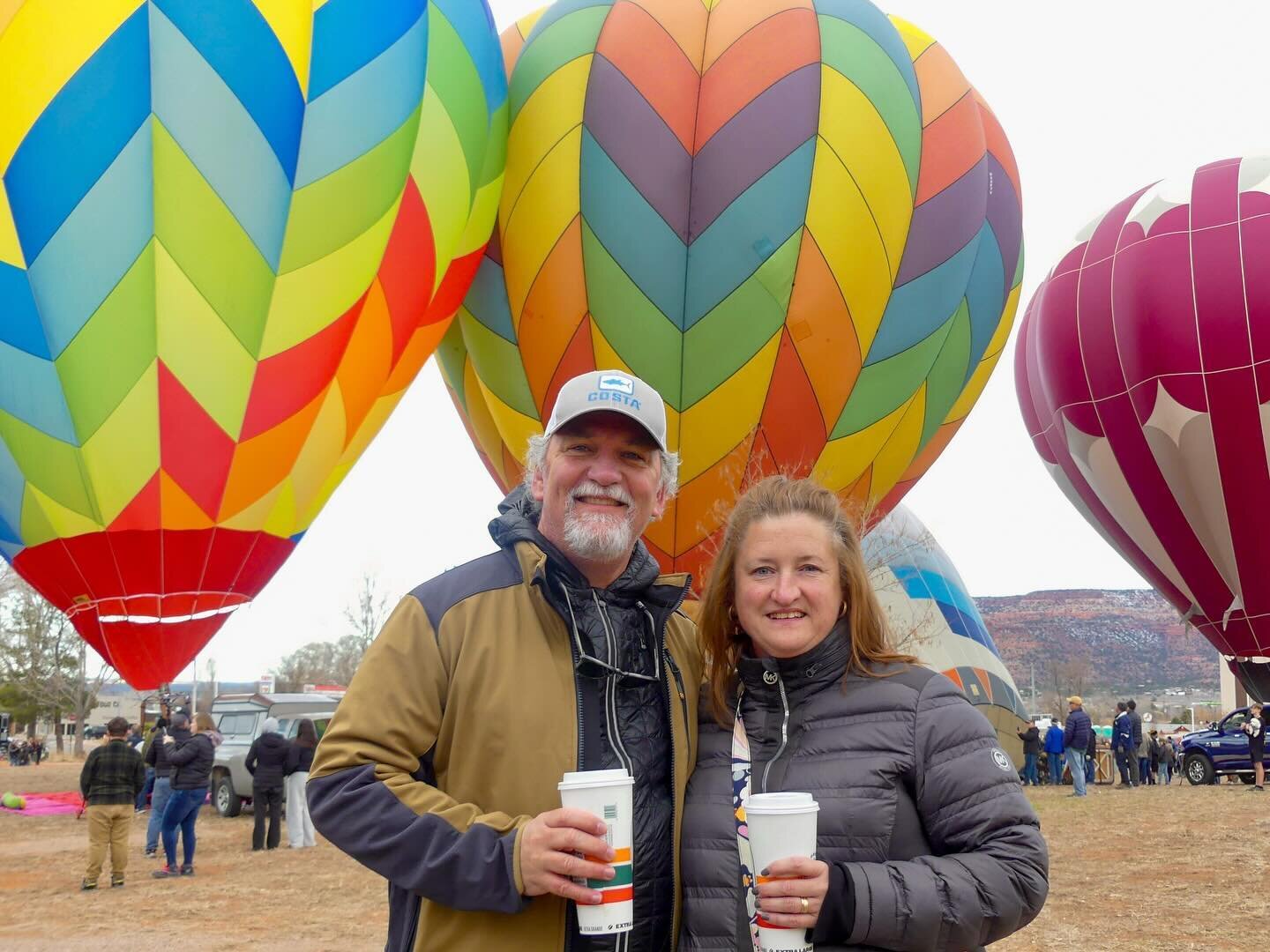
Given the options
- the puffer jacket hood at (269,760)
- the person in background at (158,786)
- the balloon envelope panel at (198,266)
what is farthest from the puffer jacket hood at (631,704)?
the puffer jacket hood at (269,760)

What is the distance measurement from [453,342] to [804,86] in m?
2.94

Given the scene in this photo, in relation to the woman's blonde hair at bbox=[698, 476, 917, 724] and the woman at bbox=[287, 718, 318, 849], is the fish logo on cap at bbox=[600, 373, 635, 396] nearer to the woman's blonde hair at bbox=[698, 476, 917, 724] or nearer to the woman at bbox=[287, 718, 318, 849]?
the woman's blonde hair at bbox=[698, 476, 917, 724]

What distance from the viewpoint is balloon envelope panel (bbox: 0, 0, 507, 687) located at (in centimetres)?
571

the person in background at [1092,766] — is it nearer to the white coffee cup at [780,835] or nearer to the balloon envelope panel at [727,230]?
the balloon envelope panel at [727,230]

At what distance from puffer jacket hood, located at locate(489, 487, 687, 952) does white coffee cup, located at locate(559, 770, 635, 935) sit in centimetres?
16

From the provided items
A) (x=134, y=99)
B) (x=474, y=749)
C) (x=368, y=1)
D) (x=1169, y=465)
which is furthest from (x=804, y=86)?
(x=1169, y=465)

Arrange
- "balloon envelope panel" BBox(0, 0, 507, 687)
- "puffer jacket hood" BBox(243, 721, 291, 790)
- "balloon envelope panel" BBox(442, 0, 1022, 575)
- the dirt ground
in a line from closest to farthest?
"balloon envelope panel" BBox(0, 0, 507, 687), the dirt ground, "balloon envelope panel" BBox(442, 0, 1022, 575), "puffer jacket hood" BBox(243, 721, 291, 790)

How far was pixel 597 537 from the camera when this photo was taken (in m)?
2.05

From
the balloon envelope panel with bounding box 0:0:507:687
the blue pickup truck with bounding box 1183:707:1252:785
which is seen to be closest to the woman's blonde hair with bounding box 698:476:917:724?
the balloon envelope panel with bounding box 0:0:507:687

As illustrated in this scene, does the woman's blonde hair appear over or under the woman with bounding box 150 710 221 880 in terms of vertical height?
over

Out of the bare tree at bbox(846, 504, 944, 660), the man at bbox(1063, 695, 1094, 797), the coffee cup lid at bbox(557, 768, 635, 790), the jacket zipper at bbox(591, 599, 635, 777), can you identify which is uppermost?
the bare tree at bbox(846, 504, 944, 660)

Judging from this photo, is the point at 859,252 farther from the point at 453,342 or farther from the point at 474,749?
the point at 474,749

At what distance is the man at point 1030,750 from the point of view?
16609 millimetres

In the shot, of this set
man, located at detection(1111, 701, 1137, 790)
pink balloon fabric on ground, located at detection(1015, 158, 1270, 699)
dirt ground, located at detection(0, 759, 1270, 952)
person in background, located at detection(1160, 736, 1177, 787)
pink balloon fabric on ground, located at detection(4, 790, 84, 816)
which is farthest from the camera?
person in background, located at detection(1160, 736, 1177, 787)
